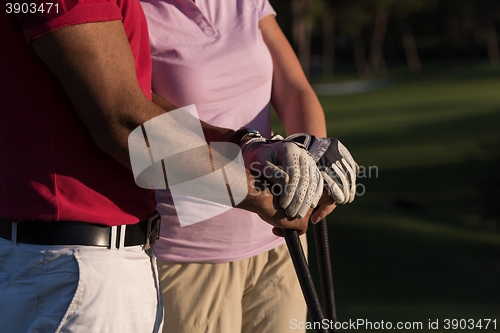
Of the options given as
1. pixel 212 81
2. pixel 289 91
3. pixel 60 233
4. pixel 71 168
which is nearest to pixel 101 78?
pixel 71 168

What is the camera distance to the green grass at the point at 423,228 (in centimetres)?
532

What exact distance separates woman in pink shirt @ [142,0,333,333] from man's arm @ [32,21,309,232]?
648mm

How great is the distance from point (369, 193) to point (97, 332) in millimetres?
8709

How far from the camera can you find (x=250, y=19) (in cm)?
222

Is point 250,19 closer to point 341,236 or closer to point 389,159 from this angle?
point 341,236

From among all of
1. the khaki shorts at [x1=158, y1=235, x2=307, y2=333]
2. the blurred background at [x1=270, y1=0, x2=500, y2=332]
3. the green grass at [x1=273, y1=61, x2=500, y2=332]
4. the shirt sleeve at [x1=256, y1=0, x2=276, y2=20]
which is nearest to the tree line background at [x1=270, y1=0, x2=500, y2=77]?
the blurred background at [x1=270, y1=0, x2=500, y2=332]

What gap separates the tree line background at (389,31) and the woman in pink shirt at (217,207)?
30431 millimetres

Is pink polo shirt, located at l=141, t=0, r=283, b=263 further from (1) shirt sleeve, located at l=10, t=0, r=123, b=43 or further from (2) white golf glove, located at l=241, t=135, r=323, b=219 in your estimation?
(1) shirt sleeve, located at l=10, t=0, r=123, b=43

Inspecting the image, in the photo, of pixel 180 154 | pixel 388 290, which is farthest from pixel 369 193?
pixel 180 154

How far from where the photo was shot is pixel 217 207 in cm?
216

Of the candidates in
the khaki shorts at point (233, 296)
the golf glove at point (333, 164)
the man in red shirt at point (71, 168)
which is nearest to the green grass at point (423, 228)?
the khaki shorts at point (233, 296)

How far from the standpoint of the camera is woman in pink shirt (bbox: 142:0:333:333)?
2.04 metres

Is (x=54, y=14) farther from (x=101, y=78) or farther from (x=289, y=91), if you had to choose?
(x=289, y=91)

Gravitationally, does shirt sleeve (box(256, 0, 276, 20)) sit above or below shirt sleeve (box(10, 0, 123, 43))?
above
